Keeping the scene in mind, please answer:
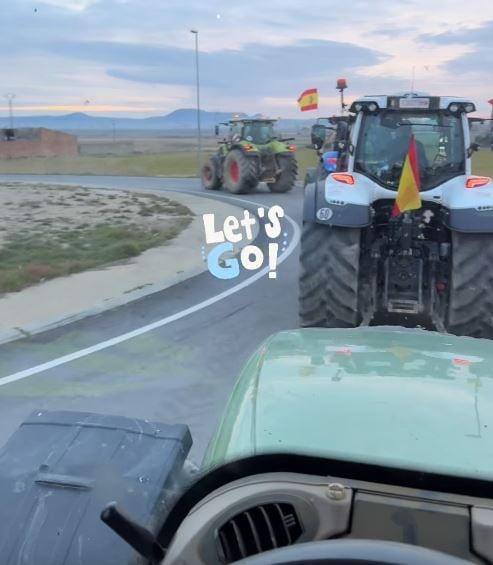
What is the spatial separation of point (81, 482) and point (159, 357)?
4703 millimetres

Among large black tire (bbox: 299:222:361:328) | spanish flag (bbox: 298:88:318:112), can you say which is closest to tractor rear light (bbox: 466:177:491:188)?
large black tire (bbox: 299:222:361:328)

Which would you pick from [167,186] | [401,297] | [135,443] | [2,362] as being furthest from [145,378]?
[167,186]

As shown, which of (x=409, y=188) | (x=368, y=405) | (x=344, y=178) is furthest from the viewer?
(x=344, y=178)

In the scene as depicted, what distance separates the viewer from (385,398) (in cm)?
243

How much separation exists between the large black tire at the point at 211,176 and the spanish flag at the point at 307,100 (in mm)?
11438

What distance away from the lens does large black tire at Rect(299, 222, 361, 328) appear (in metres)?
7.16

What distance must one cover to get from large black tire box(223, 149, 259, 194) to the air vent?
22.5 meters

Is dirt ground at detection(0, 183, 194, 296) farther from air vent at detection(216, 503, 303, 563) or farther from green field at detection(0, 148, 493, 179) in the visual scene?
green field at detection(0, 148, 493, 179)

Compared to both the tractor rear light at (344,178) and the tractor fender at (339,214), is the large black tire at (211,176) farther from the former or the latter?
the tractor fender at (339,214)

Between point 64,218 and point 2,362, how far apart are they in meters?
12.6

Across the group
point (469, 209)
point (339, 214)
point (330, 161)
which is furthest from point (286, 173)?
point (469, 209)

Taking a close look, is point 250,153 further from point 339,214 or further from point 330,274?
point 330,274

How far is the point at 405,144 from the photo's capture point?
26.6 feet

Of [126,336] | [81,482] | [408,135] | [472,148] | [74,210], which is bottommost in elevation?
[74,210]
